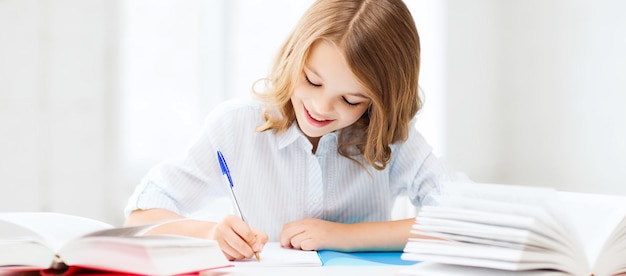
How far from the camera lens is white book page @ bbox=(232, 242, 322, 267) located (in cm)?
101

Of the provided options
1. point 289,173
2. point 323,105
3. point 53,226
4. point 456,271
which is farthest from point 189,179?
point 456,271

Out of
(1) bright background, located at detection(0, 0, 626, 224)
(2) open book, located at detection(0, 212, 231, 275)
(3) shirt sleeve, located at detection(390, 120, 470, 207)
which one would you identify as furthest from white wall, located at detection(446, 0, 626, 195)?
(2) open book, located at detection(0, 212, 231, 275)

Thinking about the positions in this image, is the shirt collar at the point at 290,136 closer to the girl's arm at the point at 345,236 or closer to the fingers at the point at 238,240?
the girl's arm at the point at 345,236

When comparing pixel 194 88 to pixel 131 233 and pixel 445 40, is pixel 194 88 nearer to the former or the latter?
pixel 445 40

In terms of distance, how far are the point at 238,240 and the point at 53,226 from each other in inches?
11.9

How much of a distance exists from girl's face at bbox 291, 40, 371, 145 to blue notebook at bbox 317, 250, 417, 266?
10.1 inches

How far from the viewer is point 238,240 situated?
1034mm

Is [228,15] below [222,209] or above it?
above

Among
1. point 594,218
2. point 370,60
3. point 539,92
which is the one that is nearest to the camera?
point 594,218

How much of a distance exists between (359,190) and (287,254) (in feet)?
1.43

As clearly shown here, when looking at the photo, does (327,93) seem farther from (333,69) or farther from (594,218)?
(594,218)

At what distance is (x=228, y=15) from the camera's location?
2746 millimetres

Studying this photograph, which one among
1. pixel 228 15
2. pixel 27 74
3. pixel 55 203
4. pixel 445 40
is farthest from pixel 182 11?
pixel 445 40

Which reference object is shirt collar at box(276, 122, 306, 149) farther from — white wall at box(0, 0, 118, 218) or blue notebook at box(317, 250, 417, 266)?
white wall at box(0, 0, 118, 218)
